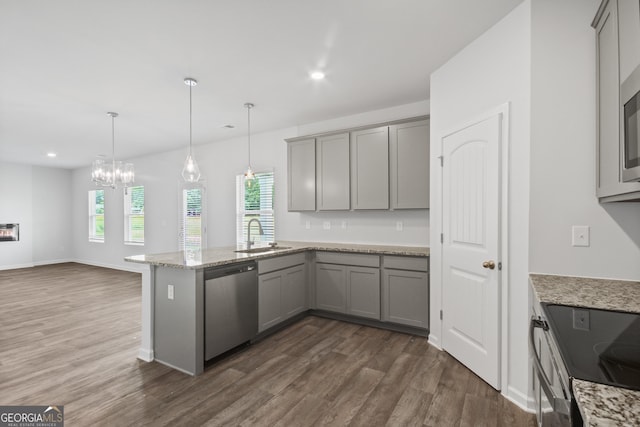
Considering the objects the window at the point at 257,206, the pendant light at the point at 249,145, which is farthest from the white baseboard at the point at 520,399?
the window at the point at 257,206

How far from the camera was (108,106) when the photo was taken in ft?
13.0

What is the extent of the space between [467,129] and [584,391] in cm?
228

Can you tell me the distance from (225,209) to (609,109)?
5433 mm

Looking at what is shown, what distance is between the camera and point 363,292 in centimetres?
370

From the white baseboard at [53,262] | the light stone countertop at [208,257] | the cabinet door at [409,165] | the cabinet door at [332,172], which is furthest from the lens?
the white baseboard at [53,262]

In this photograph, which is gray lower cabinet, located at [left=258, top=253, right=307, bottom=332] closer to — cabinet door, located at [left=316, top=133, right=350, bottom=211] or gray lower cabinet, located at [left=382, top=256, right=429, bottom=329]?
cabinet door, located at [left=316, top=133, right=350, bottom=211]

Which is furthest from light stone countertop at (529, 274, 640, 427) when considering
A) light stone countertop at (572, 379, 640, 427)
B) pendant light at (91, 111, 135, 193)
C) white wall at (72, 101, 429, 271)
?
pendant light at (91, 111, 135, 193)

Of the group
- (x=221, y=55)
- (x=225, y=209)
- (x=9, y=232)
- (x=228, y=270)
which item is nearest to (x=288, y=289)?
(x=228, y=270)

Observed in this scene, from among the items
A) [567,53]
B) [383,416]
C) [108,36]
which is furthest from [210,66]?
[383,416]

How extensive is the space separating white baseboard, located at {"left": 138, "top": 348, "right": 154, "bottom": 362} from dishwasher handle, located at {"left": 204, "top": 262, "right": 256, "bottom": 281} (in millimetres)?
985

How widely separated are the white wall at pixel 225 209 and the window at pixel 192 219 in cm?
18

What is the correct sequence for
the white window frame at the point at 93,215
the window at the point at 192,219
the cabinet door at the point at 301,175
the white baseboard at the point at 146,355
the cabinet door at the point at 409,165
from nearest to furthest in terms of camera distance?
1. the white baseboard at the point at 146,355
2. the cabinet door at the point at 409,165
3. the cabinet door at the point at 301,175
4. the window at the point at 192,219
5. the white window frame at the point at 93,215

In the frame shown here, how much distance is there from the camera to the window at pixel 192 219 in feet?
20.3

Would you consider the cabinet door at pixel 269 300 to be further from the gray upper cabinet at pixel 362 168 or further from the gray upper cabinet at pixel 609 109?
the gray upper cabinet at pixel 609 109
